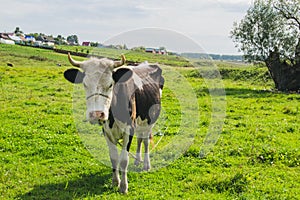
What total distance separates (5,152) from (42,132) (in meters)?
2.23

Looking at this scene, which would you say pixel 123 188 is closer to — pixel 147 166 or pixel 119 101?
pixel 147 166

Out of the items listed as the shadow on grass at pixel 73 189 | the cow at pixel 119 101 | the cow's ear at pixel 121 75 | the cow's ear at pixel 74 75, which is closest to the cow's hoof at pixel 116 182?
the cow at pixel 119 101

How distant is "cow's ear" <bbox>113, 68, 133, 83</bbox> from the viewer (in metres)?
7.41

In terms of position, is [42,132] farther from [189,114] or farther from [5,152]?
[189,114]

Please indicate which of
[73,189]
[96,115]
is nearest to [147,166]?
[73,189]

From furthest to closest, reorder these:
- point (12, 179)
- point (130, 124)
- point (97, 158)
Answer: point (97, 158) < point (12, 179) < point (130, 124)

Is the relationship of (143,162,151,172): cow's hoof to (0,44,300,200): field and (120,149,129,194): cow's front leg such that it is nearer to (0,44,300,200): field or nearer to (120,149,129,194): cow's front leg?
(0,44,300,200): field

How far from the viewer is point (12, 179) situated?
8.68 m

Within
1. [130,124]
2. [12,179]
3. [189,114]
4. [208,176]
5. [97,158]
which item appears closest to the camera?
[130,124]

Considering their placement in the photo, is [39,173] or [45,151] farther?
[45,151]

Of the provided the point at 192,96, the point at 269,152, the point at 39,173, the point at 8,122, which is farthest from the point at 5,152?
the point at 192,96

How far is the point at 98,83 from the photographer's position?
7.00 metres

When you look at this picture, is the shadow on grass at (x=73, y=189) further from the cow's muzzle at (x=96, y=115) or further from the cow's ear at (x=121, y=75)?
the cow's ear at (x=121, y=75)

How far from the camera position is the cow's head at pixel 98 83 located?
6.89 m
